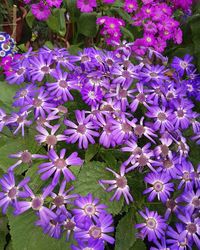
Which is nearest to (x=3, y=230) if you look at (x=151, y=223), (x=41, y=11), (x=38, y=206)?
(x=38, y=206)

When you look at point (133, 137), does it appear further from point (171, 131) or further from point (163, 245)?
point (163, 245)

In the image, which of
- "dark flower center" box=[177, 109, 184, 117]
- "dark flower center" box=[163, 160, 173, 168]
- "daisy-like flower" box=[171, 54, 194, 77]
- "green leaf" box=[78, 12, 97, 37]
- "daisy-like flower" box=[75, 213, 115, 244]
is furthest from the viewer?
"green leaf" box=[78, 12, 97, 37]

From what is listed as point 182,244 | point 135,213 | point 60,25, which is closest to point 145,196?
point 135,213

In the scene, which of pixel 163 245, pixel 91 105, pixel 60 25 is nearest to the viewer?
pixel 163 245

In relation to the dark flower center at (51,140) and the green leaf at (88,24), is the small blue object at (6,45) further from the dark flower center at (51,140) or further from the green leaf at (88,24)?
the dark flower center at (51,140)

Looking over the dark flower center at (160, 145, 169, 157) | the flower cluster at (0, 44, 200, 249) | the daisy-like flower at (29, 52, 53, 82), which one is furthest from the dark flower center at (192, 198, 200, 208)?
the daisy-like flower at (29, 52, 53, 82)

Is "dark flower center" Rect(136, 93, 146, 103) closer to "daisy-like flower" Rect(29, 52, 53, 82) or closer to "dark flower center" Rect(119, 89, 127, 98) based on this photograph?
"dark flower center" Rect(119, 89, 127, 98)

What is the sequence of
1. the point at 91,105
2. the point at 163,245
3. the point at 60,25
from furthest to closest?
the point at 60,25, the point at 91,105, the point at 163,245
